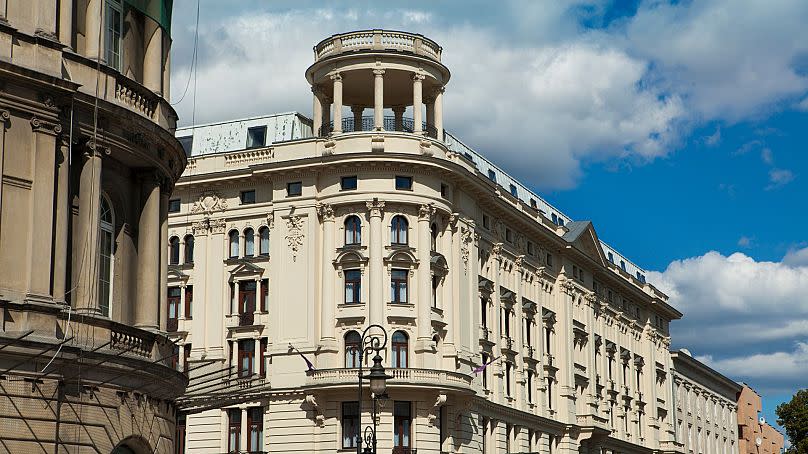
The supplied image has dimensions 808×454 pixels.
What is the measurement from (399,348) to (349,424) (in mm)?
4731

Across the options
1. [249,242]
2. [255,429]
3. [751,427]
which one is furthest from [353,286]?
[751,427]

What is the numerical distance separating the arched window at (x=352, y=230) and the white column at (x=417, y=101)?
5.92 m

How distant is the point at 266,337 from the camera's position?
70.8 meters

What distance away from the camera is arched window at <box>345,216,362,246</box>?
69.7 meters

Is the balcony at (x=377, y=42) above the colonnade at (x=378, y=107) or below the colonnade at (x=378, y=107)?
above

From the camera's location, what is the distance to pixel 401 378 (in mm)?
66562

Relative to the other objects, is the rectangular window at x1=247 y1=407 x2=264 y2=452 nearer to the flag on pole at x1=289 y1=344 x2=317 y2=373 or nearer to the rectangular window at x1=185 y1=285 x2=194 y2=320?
the flag on pole at x1=289 y1=344 x2=317 y2=373

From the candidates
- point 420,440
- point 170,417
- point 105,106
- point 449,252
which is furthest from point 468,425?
point 105,106

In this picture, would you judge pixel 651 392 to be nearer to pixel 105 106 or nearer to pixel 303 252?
pixel 303 252

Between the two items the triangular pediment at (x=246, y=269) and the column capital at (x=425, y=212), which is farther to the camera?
the triangular pediment at (x=246, y=269)

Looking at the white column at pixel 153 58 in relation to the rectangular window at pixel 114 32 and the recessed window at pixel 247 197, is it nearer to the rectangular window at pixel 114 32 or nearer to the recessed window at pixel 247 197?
the rectangular window at pixel 114 32

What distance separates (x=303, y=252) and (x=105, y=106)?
38.1 m

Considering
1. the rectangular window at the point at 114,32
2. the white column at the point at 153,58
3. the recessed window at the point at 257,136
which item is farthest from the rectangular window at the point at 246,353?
the rectangular window at the point at 114,32

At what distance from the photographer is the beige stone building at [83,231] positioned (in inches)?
1169
